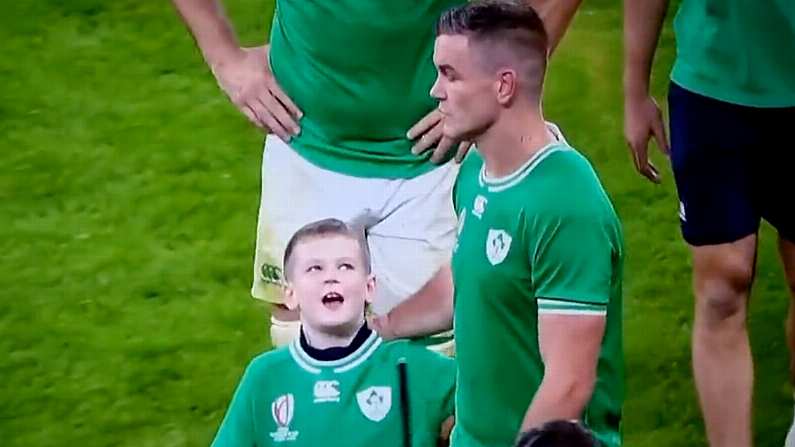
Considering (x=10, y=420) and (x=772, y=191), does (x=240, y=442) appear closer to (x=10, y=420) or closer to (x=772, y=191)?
(x=772, y=191)

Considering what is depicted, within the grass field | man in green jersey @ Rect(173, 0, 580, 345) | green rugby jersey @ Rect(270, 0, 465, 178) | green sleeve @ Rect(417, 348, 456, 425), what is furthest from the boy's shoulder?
the grass field

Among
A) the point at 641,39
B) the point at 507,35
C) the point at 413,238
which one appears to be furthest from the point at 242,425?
the point at 641,39

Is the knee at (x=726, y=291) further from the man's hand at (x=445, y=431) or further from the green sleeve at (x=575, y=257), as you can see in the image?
the green sleeve at (x=575, y=257)

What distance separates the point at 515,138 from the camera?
3.14m

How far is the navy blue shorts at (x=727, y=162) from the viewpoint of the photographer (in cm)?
419

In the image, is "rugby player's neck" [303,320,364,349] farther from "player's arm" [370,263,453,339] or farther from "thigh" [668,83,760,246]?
"thigh" [668,83,760,246]

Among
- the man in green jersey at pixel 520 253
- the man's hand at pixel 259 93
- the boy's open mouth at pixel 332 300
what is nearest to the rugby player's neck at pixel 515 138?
the man in green jersey at pixel 520 253

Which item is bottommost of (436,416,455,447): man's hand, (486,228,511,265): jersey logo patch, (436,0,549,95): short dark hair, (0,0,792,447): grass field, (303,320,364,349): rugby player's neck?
(0,0,792,447): grass field

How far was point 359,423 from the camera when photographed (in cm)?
338

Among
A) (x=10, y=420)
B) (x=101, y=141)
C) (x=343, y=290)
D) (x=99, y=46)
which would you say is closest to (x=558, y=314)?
(x=343, y=290)

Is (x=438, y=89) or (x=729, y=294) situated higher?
(x=438, y=89)

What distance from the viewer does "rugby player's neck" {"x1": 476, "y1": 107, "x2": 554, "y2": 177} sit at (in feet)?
10.3

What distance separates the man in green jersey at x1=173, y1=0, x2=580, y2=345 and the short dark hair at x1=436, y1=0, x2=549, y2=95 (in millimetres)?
465

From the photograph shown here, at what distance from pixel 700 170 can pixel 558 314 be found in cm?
129
